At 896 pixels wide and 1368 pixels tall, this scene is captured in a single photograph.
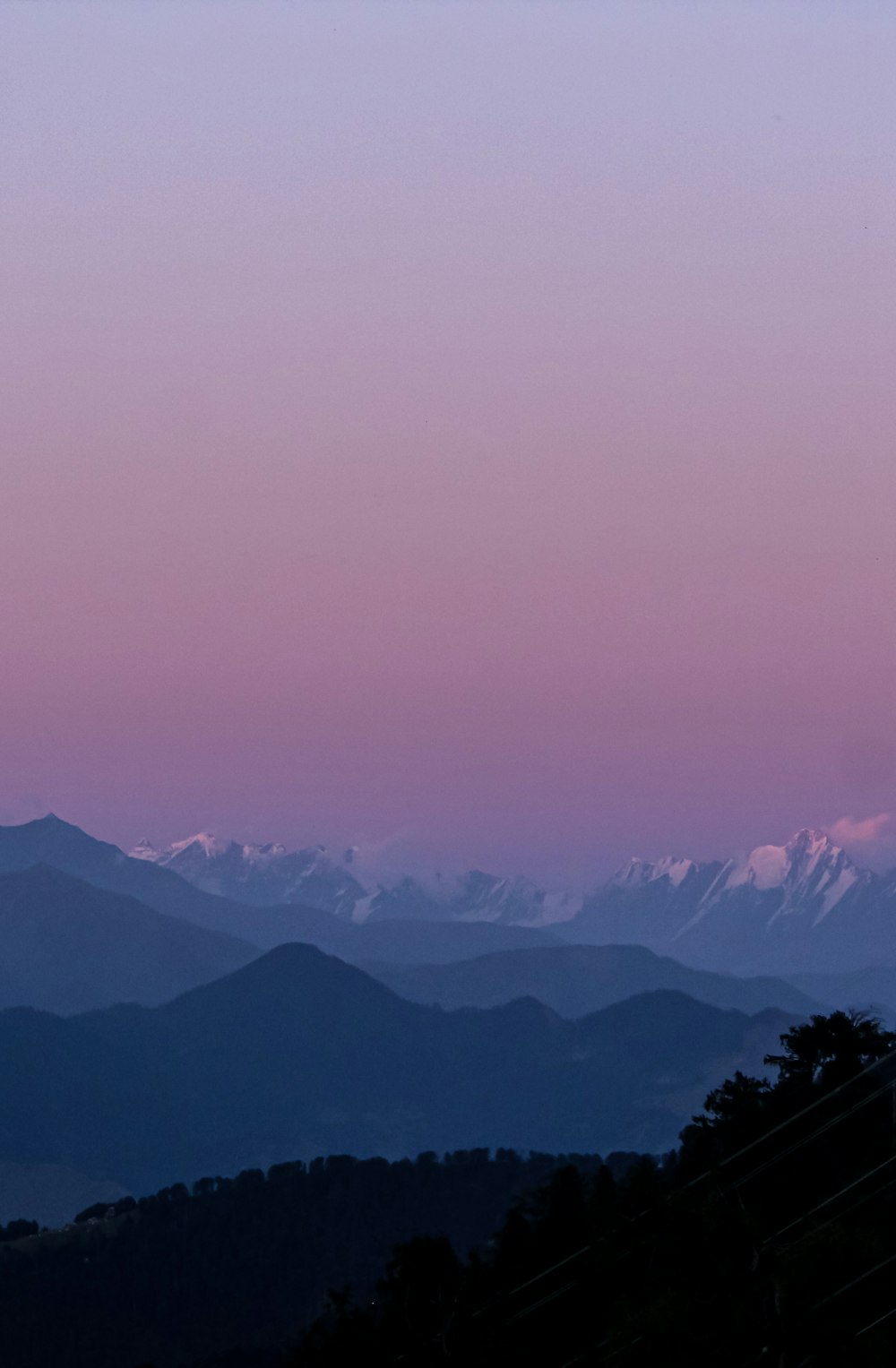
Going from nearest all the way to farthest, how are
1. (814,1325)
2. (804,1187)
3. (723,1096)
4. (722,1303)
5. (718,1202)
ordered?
1. (814,1325)
2. (722,1303)
3. (718,1202)
4. (804,1187)
5. (723,1096)

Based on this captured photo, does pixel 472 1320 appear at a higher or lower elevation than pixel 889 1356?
higher

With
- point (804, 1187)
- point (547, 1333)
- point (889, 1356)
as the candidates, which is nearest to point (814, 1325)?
point (889, 1356)

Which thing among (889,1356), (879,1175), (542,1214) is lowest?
(889,1356)

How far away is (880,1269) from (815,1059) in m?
48.3

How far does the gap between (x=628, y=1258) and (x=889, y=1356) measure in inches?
798

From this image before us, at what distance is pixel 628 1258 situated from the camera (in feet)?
303

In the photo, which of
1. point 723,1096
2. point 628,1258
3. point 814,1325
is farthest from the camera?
point 723,1096

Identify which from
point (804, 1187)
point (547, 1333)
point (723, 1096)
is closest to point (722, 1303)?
point (547, 1333)

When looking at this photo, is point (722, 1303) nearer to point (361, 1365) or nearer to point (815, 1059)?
point (361, 1365)

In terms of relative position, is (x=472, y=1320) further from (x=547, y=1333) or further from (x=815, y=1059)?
(x=815, y=1059)

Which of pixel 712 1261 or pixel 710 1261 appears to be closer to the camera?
pixel 712 1261

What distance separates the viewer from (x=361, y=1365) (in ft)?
268

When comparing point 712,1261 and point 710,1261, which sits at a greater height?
point 710,1261

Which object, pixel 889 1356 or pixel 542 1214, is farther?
pixel 542 1214
